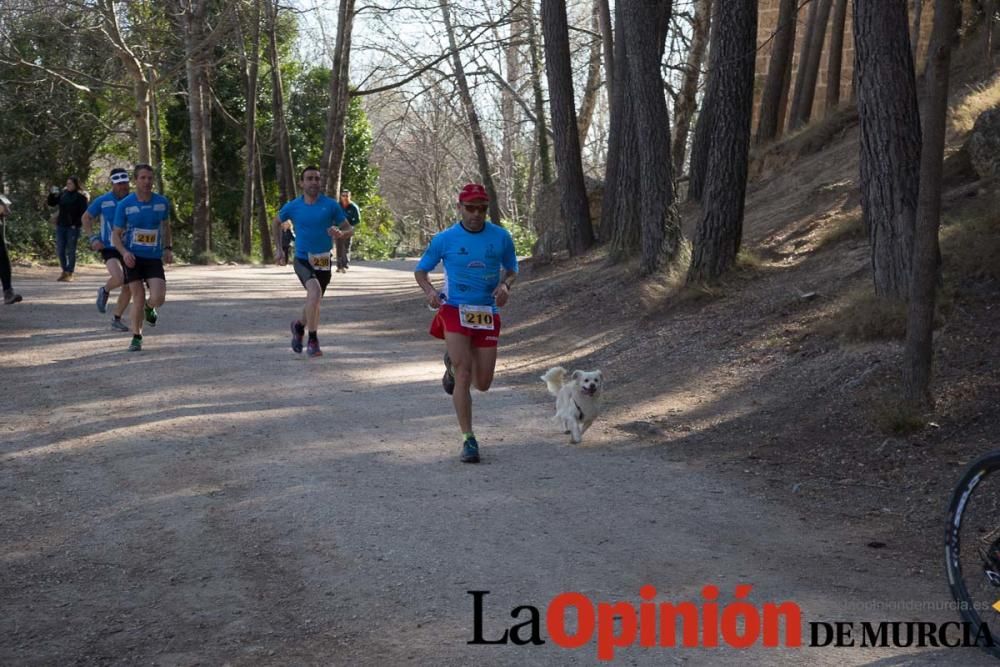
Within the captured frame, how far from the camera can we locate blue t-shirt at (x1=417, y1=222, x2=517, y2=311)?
9.47 metres

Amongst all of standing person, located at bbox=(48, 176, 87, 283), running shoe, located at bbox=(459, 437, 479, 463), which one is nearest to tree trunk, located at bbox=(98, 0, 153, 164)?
standing person, located at bbox=(48, 176, 87, 283)

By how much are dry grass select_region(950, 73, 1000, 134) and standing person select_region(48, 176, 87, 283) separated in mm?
15898

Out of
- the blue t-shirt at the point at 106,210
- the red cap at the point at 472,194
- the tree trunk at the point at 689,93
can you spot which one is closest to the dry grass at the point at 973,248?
the red cap at the point at 472,194

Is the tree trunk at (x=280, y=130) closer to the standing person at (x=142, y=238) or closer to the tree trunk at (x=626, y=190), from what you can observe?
the tree trunk at (x=626, y=190)

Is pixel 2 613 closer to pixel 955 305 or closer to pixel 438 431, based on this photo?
pixel 438 431

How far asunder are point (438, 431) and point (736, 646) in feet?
18.2

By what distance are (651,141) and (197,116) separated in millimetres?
22584

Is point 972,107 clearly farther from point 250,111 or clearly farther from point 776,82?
point 250,111

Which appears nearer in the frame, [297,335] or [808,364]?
[808,364]

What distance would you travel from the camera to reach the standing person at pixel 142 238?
47.2 ft

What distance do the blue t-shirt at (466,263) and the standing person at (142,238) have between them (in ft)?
19.7

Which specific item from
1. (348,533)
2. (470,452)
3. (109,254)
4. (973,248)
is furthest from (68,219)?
(348,533)

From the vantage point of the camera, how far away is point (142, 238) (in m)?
14.5

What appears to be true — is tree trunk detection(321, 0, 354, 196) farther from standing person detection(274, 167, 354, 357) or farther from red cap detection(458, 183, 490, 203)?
red cap detection(458, 183, 490, 203)
